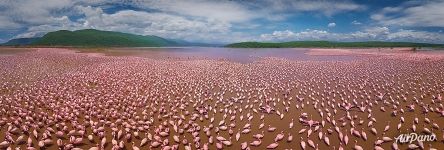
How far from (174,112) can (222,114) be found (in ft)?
7.63

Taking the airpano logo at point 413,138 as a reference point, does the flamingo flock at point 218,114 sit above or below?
above

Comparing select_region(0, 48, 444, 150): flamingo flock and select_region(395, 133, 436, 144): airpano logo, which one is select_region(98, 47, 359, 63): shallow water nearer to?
select_region(0, 48, 444, 150): flamingo flock

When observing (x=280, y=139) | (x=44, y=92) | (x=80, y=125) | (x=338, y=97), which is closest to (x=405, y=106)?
(x=338, y=97)

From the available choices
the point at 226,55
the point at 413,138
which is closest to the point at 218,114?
the point at 413,138

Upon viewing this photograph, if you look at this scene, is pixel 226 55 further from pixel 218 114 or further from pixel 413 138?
pixel 413 138

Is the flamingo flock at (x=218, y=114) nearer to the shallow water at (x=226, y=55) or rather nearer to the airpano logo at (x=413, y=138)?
the airpano logo at (x=413, y=138)

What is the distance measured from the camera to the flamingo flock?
11.2 meters

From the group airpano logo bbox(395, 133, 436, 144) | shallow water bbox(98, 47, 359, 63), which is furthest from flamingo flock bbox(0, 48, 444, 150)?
shallow water bbox(98, 47, 359, 63)

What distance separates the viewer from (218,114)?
14758 mm

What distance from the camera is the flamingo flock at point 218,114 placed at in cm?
1116

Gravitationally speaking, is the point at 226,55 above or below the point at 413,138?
above

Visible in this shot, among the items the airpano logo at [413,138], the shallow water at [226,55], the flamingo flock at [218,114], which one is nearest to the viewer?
the airpano logo at [413,138]

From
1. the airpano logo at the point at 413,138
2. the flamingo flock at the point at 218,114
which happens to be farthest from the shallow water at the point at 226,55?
the airpano logo at the point at 413,138

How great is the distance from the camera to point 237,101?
1728 cm
